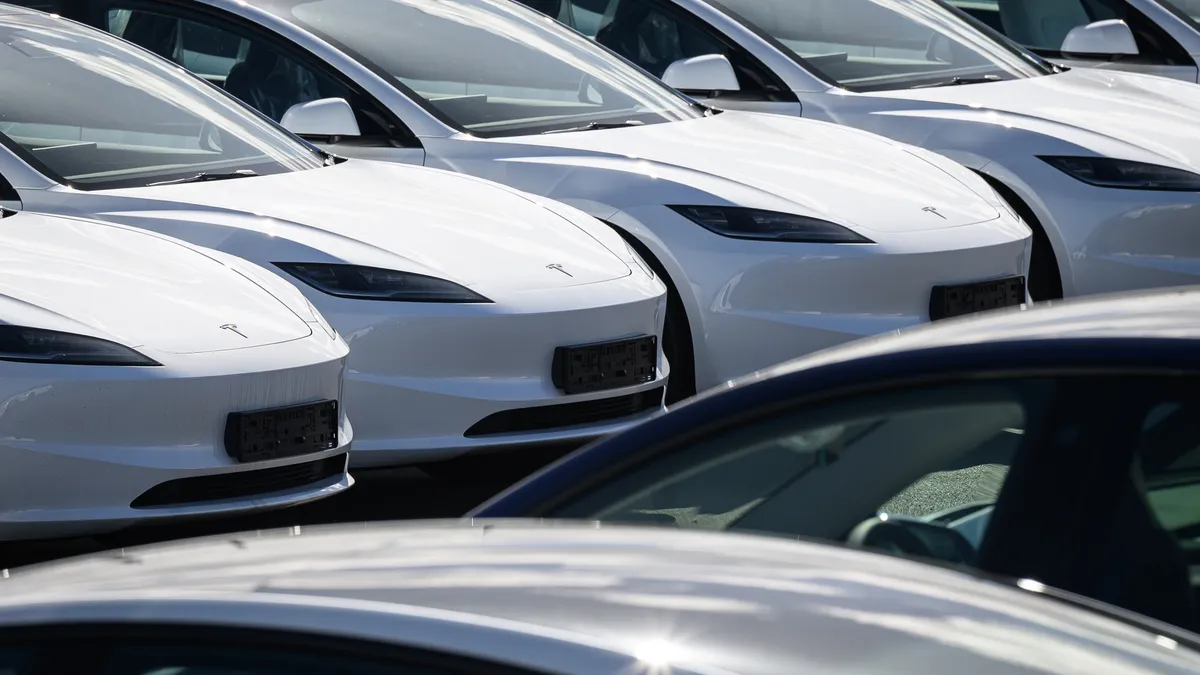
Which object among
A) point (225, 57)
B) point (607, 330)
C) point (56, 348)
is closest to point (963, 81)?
point (225, 57)

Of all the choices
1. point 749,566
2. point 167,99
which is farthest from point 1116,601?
point 167,99

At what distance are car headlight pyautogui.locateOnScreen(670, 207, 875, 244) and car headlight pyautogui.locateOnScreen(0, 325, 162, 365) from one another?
96.0 inches

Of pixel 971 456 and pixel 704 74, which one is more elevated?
pixel 971 456

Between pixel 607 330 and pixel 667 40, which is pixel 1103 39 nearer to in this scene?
pixel 667 40

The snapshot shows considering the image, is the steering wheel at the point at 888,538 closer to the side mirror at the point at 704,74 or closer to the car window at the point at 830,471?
the car window at the point at 830,471

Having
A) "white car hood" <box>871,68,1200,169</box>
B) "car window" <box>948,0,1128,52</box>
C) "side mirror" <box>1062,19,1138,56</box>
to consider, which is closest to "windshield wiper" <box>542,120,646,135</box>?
"white car hood" <box>871,68,1200,169</box>

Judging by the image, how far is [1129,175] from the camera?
24.1 ft

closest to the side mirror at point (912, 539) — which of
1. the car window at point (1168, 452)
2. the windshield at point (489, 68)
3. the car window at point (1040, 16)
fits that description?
the car window at point (1168, 452)

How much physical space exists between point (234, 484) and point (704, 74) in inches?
150

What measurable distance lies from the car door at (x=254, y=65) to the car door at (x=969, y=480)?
4262 millimetres

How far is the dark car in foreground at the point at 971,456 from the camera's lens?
2.37m

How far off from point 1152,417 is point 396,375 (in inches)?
125

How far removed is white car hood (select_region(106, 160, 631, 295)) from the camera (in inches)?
213

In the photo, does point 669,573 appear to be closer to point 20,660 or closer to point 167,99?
point 20,660
